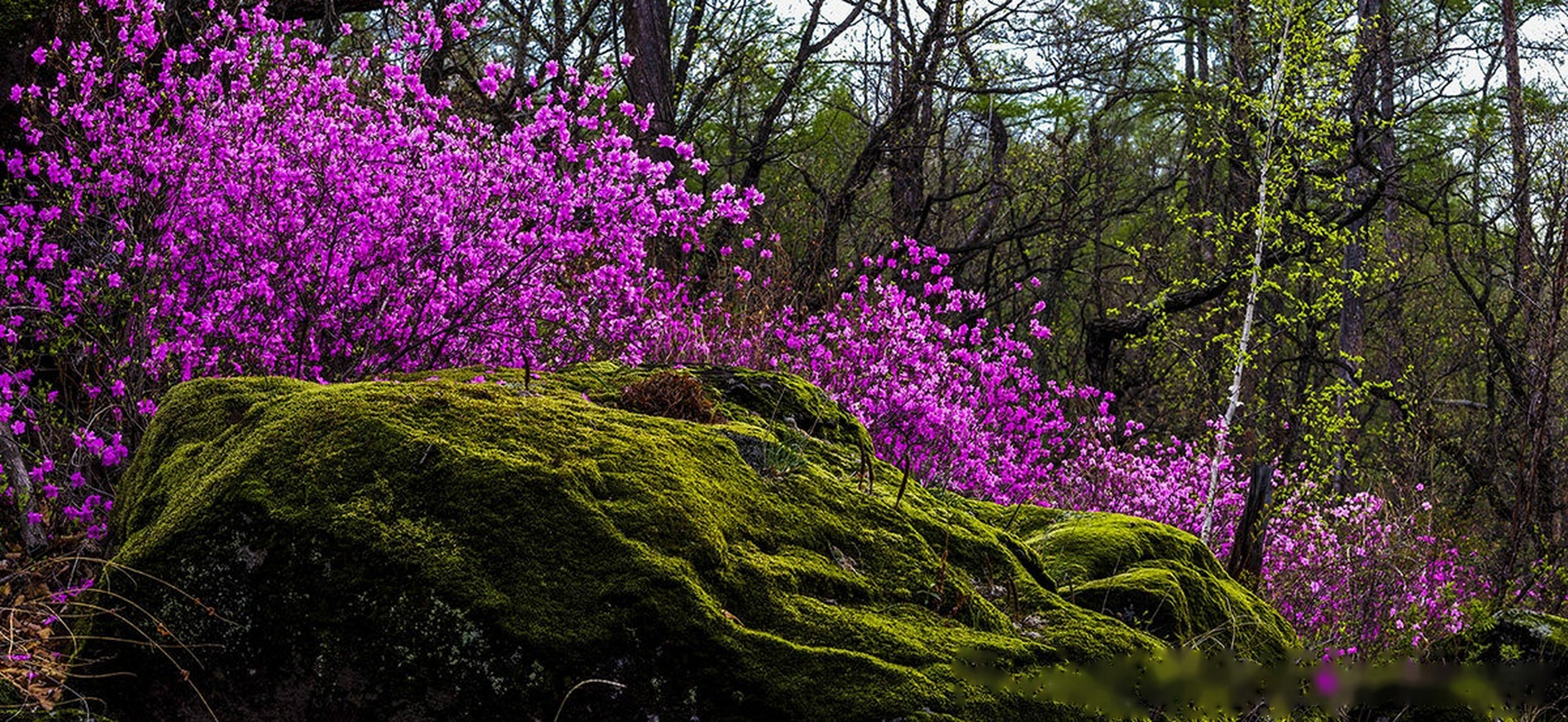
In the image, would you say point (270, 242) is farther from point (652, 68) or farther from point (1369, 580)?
point (1369, 580)

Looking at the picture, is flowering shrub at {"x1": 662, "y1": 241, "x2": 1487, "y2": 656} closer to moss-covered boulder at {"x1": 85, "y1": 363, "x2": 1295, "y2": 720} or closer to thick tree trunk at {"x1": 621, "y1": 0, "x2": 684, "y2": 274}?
thick tree trunk at {"x1": 621, "y1": 0, "x2": 684, "y2": 274}

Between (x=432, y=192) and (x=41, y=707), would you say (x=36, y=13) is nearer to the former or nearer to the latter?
(x=432, y=192)

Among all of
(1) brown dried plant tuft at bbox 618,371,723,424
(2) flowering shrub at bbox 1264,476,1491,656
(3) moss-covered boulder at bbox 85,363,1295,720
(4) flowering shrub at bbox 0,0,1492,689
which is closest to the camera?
(3) moss-covered boulder at bbox 85,363,1295,720

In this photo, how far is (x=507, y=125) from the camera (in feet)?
37.3

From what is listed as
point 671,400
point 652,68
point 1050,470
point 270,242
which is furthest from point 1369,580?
point 652,68

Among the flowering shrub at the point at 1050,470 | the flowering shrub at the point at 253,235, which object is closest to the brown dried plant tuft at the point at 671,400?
the flowering shrub at the point at 253,235

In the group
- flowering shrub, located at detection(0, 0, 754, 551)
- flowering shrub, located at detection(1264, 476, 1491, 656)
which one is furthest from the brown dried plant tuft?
flowering shrub, located at detection(1264, 476, 1491, 656)

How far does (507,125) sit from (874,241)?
190 inches

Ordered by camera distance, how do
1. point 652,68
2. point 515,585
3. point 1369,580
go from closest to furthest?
point 515,585
point 1369,580
point 652,68

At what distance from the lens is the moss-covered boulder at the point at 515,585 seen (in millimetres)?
2291

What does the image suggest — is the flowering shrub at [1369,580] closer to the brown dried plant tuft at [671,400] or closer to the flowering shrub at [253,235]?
the brown dried plant tuft at [671,400]

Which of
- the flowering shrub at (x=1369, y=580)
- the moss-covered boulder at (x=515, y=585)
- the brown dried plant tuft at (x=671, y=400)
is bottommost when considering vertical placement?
the flowering shrub at (x=1369, y=580)

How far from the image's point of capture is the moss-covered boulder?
229cm

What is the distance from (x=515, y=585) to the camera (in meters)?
2.36
